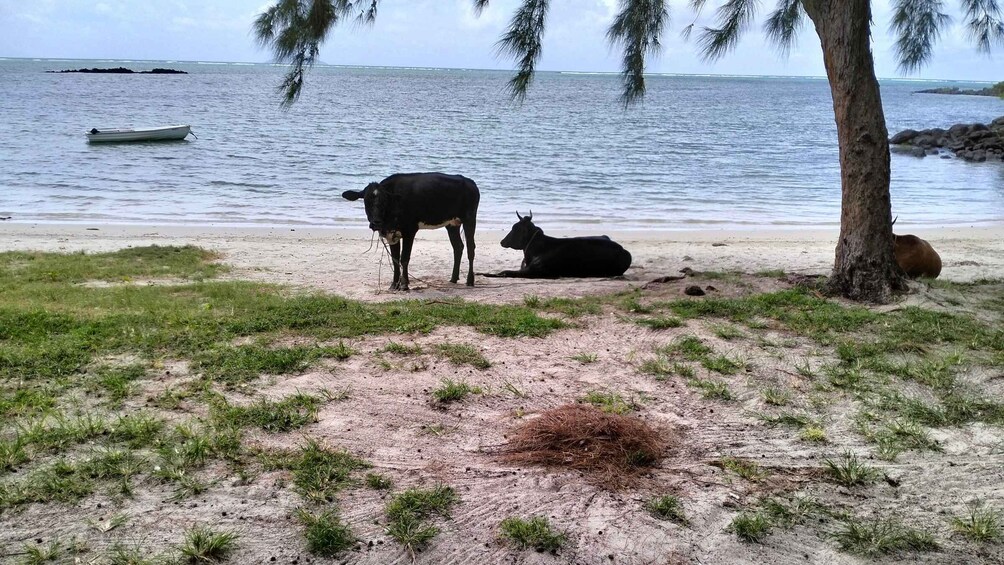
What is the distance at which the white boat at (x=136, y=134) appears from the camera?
34.1 m

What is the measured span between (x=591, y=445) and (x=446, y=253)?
916 cm

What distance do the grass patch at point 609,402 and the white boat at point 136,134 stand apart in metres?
34.2

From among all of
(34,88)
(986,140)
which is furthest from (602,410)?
(34,88)

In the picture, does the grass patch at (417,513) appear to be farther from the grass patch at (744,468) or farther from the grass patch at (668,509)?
the grass patch at (744,468)

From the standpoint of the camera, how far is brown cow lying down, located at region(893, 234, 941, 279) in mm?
9836

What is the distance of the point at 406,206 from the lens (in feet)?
32.5

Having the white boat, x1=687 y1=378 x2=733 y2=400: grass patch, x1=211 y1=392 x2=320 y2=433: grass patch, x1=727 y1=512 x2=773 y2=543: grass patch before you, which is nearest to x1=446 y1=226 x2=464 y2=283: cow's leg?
x1=687 y1=378 x2=733 y2=400: grass patch

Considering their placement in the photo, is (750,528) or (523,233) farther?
(523,233)

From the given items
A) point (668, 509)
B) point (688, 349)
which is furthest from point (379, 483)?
point (688, 349)

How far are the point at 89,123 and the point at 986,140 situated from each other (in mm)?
49785

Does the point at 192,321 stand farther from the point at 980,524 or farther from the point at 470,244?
the point at 980,524

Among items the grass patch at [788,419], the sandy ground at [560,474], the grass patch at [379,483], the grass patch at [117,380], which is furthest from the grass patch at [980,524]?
the grass patch at [117,380]

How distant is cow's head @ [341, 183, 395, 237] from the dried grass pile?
5298 mm

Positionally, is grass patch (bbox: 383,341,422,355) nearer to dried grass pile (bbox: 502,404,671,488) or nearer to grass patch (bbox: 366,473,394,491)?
dried grass pile (bbox: 502,404,671,488)
